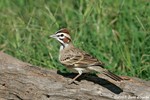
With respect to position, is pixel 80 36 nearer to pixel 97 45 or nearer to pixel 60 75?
pixel 97 45

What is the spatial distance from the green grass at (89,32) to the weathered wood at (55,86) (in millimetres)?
768

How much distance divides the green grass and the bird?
61 cm

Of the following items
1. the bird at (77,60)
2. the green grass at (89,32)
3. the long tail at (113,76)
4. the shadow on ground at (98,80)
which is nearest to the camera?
the long tail at (113,76)

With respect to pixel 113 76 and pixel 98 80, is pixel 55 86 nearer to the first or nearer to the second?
pixel 98 80

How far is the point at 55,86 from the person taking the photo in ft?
25.4

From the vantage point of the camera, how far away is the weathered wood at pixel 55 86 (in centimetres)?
748

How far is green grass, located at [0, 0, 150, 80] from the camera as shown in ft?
29.3

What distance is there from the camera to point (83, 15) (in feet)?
32.8

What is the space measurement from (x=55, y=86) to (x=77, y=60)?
49 cm

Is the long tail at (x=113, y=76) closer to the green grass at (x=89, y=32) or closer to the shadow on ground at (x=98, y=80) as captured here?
the shadow on ground at (x=98, y=80)

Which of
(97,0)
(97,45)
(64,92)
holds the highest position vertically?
(97,0)

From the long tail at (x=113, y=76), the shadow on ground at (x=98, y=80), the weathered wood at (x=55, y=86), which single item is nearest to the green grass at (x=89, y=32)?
the shadow on ground at (x=98, y=80)

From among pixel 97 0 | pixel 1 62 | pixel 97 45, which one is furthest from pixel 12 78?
pixel 97 0

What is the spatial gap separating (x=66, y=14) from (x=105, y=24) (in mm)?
1019
